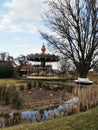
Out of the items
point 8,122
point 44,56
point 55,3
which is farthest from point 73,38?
point 8,122

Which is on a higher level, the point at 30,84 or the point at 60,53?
the point at 60,53

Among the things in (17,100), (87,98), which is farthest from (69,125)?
(87,98)

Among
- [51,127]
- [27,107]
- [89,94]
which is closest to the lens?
[51,127]

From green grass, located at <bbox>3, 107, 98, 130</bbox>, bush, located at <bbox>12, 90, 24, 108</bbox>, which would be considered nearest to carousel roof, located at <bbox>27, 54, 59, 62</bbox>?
bush, located at <bbox>12, 90, 24, 108</bbox>

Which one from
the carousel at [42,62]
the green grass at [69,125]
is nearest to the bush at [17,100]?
the green grass at [69,125]

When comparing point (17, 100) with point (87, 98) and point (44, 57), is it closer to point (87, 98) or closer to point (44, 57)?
point (87, 98)

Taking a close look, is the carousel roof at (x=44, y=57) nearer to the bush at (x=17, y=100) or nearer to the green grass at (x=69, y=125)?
the bush at (x=17, y=100)

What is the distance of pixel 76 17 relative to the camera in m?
33.1

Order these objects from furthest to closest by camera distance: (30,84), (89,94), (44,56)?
(44,56), (30,84), (89,94)

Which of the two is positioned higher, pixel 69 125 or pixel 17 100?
pixel 17 100

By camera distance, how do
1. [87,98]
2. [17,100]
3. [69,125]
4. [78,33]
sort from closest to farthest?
[69,125] → [17,100] → [87,98] → [78,33]

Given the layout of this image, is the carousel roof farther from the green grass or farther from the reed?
the green grass

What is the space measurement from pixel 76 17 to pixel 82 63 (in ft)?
14.9

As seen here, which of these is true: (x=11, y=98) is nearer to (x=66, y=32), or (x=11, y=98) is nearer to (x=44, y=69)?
(x=66, y=32)
